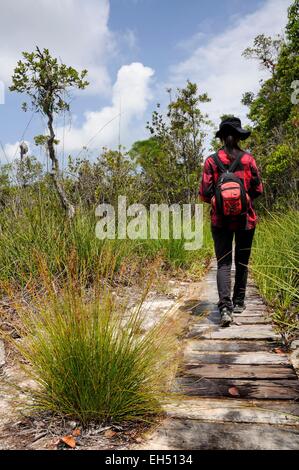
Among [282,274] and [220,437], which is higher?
[282,274]

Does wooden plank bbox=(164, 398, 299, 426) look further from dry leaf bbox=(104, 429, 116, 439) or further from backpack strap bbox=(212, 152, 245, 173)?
backpack strap bbox=(212, 152, 245, 173)

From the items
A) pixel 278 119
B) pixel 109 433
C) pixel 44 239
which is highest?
pixel 278 119

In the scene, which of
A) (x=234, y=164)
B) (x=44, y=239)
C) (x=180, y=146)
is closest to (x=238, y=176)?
(x=234, y=164)

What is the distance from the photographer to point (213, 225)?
3.75 metres

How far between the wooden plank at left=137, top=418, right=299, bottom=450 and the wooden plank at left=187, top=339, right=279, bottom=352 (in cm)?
104

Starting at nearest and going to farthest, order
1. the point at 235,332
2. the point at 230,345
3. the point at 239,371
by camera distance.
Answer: the point at 239,371 → the point at 230,345 → the point at 235,332

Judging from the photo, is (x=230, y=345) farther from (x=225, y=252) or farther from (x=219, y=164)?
(x=219, y=164)

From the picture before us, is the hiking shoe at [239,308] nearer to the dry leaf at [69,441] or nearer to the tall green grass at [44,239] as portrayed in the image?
the tall green grass at [44,239]

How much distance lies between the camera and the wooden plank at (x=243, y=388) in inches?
87.8

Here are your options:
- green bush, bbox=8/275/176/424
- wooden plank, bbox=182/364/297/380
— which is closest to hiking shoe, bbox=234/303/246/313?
wooden plank, bbox=182/364/297/380

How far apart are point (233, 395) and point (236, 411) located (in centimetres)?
18

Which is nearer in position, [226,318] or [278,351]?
[278,351]

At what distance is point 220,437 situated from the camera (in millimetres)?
1843

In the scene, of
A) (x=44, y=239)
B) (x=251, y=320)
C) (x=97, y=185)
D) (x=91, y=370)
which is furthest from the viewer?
(x=97, y=185)
